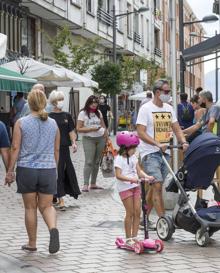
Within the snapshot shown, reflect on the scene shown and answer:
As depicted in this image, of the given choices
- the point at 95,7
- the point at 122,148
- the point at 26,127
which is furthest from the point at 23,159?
the point at 95,7

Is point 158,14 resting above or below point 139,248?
above

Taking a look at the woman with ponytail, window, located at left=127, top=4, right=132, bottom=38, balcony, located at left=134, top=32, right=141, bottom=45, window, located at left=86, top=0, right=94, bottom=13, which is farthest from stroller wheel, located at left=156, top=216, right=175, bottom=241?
balcony, located at left=134, top=32, right=141, bottom=45

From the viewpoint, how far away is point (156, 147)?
8.62m

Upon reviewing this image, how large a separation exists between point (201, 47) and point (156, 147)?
504 cm

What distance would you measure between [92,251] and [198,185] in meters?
1.43

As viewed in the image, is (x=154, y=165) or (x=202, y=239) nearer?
(x=202, y=239)

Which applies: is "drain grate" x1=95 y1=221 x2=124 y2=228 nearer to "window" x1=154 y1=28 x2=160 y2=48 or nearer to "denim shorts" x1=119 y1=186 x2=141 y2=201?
"denim shorts" x1=119 y1=186 x2=141 y2=201

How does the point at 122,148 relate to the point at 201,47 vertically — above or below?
below

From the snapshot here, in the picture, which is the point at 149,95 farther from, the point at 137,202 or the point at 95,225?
the point at 137,202

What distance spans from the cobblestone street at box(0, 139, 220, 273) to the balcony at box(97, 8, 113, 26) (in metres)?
31.3

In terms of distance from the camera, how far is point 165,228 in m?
8.09

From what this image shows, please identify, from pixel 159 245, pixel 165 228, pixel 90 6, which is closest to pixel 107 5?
pixel 90 6

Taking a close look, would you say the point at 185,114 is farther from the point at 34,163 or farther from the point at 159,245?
the point at 34,163

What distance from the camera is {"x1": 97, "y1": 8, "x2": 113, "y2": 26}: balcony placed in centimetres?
4084
